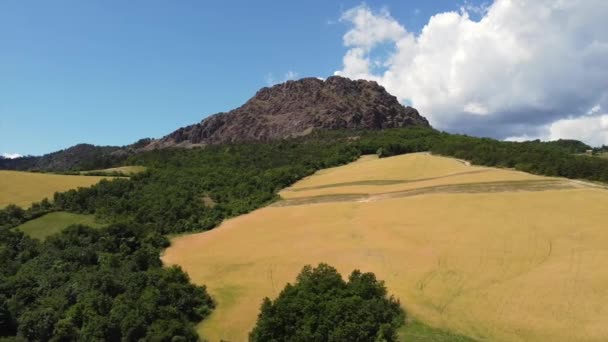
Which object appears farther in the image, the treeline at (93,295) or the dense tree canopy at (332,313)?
the treeline at (93,295)

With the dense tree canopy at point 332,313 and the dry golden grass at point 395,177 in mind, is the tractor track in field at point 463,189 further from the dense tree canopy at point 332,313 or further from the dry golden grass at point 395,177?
the dense tree canopy at point 332,313

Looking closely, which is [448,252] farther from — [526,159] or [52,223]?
[52,223]

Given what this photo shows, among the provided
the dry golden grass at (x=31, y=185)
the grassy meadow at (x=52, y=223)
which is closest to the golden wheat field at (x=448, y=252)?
the grassy meadow at (x=52, y=223)

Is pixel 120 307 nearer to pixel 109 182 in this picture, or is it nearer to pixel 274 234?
pixel 274 234

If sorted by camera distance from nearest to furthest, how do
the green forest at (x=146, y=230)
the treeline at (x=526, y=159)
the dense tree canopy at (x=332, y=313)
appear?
1. the dense tree canopy at (x=332, y=313)
2. the green forest at (x=146, y=230)
3. the treeline at (x=526, y=159)

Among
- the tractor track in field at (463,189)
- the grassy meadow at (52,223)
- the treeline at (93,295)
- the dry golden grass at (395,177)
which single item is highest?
the dry golden grass at (395,177)

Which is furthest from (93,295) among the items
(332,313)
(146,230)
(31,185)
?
(31,185)
